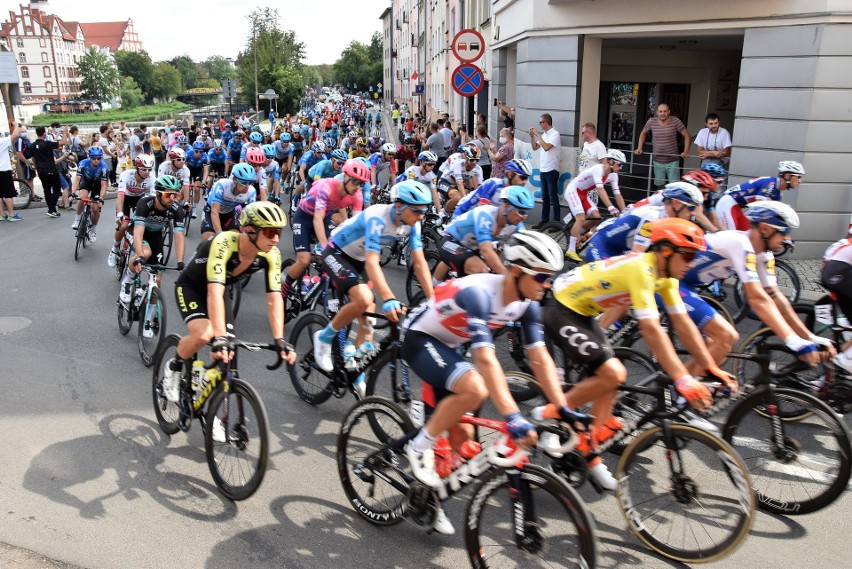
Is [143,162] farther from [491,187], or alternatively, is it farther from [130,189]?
[491,187]

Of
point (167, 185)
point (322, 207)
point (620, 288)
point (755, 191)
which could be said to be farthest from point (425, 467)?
point (755, 191)

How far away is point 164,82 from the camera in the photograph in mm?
147250

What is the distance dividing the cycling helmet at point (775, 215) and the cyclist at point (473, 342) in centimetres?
225

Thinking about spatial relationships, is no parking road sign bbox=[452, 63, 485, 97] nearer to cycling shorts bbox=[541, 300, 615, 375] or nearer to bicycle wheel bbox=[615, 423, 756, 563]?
cycling shorts bbox=[541, 300, 615, 375]

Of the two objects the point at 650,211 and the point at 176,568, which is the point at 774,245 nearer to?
the point at 650,211

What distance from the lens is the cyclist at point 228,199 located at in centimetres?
858

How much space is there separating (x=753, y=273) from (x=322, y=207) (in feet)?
14.9

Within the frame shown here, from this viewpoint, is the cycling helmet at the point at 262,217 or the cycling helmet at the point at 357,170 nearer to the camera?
the cycling helmet at the point at 262,217

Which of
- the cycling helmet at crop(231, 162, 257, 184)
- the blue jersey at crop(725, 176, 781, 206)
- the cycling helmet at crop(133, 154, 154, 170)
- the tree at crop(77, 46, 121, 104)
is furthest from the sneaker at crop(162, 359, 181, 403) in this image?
the tree at crop(77, 46, 121, 104)

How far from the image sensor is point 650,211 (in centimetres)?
650

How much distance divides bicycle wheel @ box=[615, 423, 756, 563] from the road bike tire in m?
3.29

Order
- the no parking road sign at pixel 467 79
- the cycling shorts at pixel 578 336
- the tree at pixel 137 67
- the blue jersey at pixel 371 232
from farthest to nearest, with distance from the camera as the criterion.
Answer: the tree at pixel 137 67
the no parking road sign at pixel 467 79
the blue jersey at pixel 371 232
the cycling shorts at pixel 578 336

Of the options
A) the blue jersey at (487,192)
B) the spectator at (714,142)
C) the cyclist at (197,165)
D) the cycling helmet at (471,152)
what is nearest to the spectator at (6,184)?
the cyclist at (197,165)

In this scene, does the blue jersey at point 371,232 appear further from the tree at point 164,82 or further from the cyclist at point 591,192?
the tree at point 164,82
